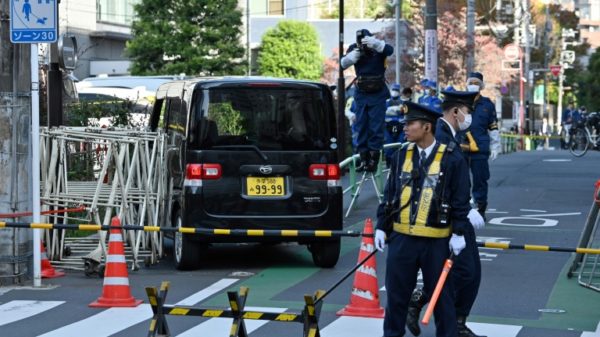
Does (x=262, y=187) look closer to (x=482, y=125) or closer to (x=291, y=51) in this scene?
(x=482, y=125)

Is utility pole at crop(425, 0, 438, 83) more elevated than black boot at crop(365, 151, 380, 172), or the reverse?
utility pole at crop(425, 0, 438, 83)

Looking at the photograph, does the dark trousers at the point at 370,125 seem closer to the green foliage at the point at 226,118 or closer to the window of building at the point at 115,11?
the green foliage at the point at 226,118

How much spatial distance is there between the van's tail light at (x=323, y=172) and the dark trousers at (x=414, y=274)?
4.57 m

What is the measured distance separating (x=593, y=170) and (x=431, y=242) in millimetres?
20691

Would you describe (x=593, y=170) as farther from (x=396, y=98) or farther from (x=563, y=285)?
(x=563, y=285)

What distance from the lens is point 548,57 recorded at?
85.8 m

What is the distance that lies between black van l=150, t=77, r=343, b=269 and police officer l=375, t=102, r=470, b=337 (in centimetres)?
424

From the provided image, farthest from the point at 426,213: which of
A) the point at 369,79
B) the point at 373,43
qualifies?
the point at 369,79

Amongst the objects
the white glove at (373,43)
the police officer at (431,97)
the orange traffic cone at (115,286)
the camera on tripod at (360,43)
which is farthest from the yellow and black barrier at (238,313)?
the police officer at (431,97)

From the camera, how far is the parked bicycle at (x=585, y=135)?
37781mm

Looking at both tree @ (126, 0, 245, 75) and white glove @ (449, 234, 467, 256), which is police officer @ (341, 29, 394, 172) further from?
tree @ (126, 0, 245, 75)

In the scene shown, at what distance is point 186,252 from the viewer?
12766mm

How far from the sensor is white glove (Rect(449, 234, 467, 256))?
26.7 feet

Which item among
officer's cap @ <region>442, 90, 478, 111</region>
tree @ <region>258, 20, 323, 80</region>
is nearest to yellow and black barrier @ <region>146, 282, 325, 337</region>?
officer's cap @ <region>442, 90, 478, 111</region>
